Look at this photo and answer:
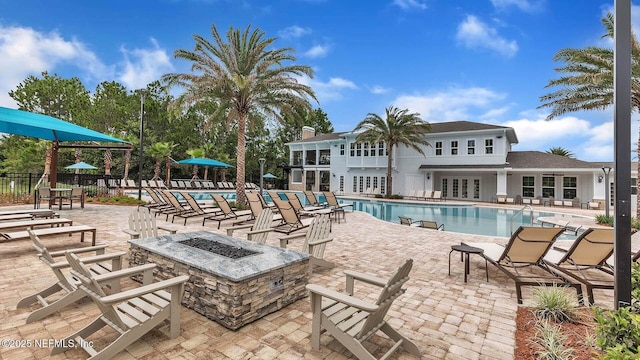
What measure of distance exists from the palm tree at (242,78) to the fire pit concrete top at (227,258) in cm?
997

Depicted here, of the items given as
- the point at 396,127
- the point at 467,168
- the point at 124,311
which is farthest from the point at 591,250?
the point at 467,168

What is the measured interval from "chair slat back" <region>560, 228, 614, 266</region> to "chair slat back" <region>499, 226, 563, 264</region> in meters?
0.30

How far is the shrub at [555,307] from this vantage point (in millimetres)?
3512

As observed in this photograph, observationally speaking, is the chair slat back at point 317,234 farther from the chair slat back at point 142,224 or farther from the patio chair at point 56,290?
the chair slat back at point 142,224

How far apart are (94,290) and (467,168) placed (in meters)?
24.9

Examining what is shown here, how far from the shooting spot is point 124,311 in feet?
9.23

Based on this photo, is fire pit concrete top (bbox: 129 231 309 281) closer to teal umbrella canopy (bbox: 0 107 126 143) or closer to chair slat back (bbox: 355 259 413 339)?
chair slat back (bbox: 355 259 413 339)

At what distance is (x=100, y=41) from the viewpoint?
21.4 meters

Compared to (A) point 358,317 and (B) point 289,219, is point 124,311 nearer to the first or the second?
(A) point 358,317

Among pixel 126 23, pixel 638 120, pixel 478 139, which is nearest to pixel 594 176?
pixel 478 139

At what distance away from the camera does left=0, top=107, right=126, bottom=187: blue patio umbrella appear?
823cm

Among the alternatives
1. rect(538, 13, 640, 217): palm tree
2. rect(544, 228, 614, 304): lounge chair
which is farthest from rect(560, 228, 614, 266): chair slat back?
rect(538, 13, 640, 217): palm tree

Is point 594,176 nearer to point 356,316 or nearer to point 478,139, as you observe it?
point 478,139

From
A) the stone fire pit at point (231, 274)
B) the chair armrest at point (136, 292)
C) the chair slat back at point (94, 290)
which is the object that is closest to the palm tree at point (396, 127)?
the stone fire pit at point (231, 274)
